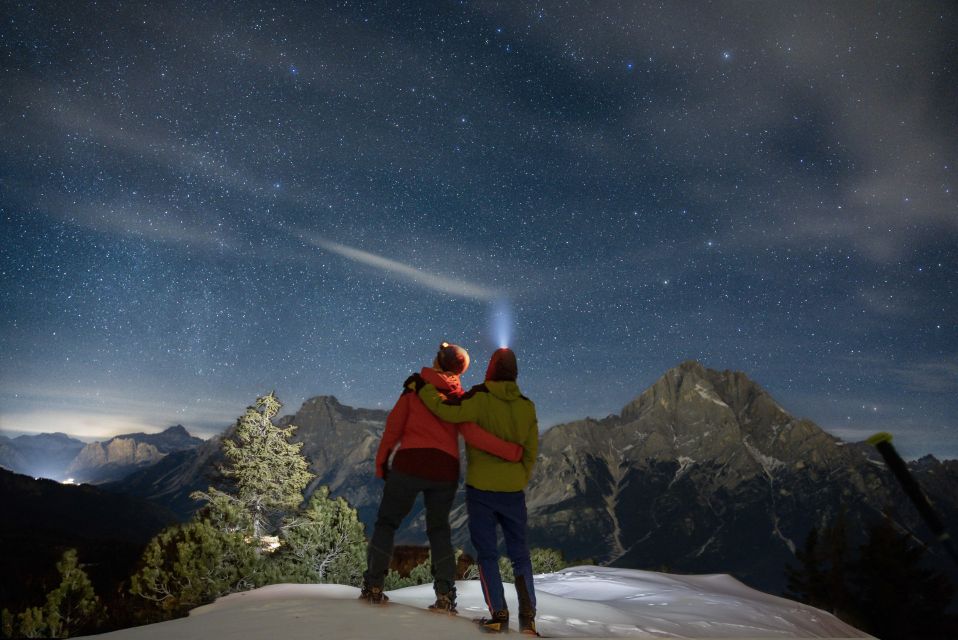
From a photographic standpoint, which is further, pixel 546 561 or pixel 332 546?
pixel 546 561

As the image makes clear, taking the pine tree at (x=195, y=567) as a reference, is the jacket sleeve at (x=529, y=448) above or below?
above

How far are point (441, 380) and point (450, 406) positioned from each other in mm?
354

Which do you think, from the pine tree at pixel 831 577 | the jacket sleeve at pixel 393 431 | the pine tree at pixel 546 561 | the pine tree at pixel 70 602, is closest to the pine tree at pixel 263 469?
the pine tree at pixel 546 561

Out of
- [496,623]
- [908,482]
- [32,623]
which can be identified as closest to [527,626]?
[496,623]

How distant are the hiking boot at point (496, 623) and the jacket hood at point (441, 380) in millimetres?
2134

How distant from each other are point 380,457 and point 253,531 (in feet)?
34.1

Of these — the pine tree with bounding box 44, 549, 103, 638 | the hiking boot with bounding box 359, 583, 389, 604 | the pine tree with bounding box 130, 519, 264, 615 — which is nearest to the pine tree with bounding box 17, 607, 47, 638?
the pine tree with bounding box 44, 549, 103, 638

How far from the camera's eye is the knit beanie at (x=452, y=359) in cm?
647

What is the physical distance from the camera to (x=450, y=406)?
19.8ft

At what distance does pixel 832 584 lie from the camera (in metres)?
34.4

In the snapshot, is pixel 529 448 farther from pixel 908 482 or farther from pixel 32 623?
pixel 32 623

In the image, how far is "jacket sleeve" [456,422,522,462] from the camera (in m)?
6.03

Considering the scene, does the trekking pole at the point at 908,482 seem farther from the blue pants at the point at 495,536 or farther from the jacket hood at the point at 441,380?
the jacket hood at the point at 441,380

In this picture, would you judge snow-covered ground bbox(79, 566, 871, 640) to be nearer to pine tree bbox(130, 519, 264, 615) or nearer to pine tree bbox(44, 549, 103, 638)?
pine tree bbox(130, 519, 264, 615)
